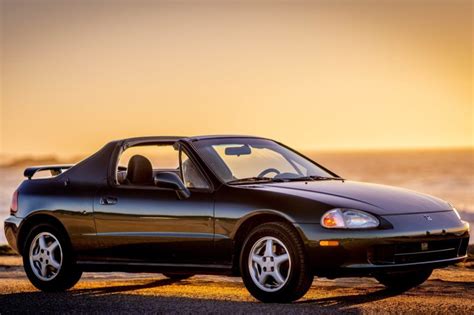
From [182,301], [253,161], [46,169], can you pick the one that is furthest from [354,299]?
[46,169]

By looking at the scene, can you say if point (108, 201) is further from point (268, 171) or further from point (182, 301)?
point (268, 171)

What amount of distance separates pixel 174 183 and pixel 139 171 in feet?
2.36

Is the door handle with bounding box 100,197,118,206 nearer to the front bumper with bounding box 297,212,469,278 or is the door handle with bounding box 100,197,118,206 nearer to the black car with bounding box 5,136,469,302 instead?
the black car with bounding box 5,136,469,302

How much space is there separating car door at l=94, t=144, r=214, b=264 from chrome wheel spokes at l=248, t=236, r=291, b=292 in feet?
1.78

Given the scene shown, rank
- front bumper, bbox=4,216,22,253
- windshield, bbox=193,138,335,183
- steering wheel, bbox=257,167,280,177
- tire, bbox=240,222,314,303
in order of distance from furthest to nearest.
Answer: front bumper, bbox=4,216,22,253 < steering wheel, bbox=257,167,280,177 < windshield, bbox=193,138,335,183 < tire, bbox=240,222,314,303

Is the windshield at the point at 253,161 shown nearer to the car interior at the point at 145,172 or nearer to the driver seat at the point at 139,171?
the car interior at the point at 145,172

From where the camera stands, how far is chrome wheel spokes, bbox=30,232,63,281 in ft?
40.4

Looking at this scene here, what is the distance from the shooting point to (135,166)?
11.9 meters

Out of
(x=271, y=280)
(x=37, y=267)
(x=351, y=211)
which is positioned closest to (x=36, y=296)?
(x=37, y=267)

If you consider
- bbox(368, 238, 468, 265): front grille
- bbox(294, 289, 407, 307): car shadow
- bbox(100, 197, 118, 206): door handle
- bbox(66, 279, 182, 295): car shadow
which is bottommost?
bbox(66, 279, 182, 295): car shadow

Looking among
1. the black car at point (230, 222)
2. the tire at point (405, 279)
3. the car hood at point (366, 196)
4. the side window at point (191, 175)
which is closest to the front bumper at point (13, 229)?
the black car at point (230, 222)

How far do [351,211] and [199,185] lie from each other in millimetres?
1664

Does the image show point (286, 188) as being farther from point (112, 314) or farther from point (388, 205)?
point (112, 314)

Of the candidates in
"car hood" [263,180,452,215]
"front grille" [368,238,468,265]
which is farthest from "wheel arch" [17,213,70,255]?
"front grille" [368,238,468,265]
